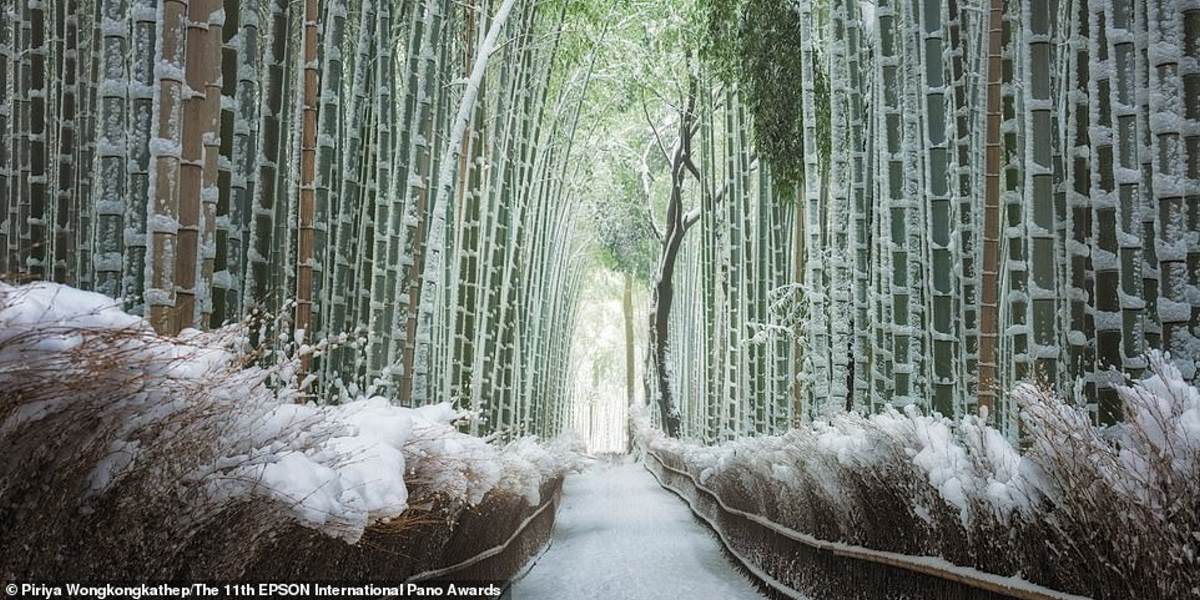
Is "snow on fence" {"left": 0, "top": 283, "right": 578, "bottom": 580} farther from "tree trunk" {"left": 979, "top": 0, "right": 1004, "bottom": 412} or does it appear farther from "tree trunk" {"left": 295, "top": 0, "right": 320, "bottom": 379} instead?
"tree trunk" {"left": 979, "top": 0, "right": 1004, "bottom": 412}

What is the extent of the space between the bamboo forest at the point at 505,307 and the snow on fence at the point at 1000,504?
0.5 inches

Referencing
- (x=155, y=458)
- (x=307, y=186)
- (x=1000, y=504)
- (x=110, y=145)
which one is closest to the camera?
(x=155, y=458)

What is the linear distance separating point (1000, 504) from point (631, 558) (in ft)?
17.5

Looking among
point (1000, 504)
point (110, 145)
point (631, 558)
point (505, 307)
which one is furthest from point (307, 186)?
point (505, 307)

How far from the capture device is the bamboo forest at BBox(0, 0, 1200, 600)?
7.91 ft

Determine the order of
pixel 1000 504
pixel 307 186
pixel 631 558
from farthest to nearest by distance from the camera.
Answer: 1. pixel 631 558
2. pixel 307 186
3. pixel 1000 504

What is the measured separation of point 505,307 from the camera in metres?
11.9

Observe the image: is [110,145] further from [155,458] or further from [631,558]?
[631,558]

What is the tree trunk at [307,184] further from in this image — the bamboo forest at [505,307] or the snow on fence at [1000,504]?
the snow on fence at [1000,504]

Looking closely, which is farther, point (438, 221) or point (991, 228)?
point (438, 221)

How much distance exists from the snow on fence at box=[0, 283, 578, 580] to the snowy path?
12.8ft

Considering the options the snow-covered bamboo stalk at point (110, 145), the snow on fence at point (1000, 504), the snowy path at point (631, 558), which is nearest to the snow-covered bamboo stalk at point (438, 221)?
the snowy path at point (631, 558)

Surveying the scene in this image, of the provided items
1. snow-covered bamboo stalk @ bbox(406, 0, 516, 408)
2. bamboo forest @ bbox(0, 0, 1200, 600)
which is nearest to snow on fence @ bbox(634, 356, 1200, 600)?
bamboo forest @ bbox(0, 0, 1200, 600)

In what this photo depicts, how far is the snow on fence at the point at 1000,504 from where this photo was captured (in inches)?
111
